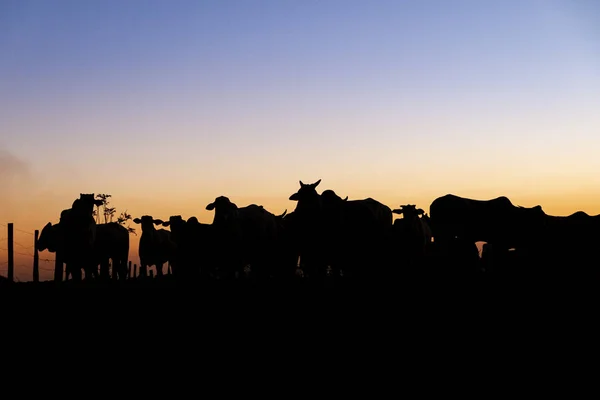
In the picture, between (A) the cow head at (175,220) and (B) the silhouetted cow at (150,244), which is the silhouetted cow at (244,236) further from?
(B) the silhouetted cow at (150,244)

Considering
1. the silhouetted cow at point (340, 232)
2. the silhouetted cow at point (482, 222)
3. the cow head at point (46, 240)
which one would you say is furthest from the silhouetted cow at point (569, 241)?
the cow head at point (46, 240)

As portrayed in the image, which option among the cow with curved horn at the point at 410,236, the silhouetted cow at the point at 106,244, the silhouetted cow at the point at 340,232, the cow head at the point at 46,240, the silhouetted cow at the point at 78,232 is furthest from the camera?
the cow head at the point at 46,240

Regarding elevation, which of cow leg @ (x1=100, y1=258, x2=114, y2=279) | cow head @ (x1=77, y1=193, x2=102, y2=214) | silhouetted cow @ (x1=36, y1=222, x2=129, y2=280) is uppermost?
cow head @ (x1=77, y1=193, x2=102, y2=214)

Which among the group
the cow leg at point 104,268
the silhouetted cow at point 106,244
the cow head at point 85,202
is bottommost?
the cow leg at point 104,268

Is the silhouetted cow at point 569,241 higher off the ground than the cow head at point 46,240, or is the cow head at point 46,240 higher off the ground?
the cow head at point 46,240

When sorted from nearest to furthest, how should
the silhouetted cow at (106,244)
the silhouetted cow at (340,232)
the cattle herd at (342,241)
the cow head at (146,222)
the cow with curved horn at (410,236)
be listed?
the silhouetted cow at (340,232), the cattle herd at (342,241), the cow with curved horn at (410,236), the silhouetted cow at (106,244), the cow head at (146,222)

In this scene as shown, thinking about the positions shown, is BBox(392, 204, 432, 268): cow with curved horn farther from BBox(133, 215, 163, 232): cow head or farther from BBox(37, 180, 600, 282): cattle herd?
BBox(133, 215, 163, 232): cow head

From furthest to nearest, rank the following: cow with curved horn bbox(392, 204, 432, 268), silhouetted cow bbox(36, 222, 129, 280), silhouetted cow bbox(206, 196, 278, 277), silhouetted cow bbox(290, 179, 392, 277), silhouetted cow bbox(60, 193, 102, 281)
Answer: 1. silhouetted cow bbox(36, 222, 129, 280)
2. cow with curved horn bbox(392, 204, 432, 268)
3. silhouetted cow bbox(60, 193, 102, 281)
4. silhouetted cow bbox(206, 196, 278, 277)
5. silhouetted cow bbox(290, 179, 392, 277)

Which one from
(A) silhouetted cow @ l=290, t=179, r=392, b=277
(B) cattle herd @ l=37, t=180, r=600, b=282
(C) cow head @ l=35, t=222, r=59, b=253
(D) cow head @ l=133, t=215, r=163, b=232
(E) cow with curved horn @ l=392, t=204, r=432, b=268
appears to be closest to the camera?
(A) silhouetted cow @ l=290, t=179, r=392, b=277

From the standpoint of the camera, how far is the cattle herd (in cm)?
1820

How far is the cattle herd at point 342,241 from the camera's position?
18.2m

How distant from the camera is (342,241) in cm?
1797

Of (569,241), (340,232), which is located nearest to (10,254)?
(340,232)

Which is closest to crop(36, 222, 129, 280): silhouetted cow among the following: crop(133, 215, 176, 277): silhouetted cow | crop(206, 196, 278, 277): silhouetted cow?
crop(133, 215, 176, 277): silhouetted cow
